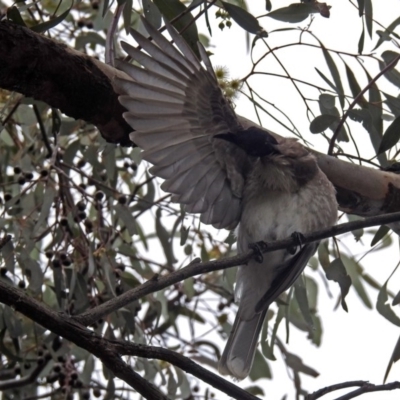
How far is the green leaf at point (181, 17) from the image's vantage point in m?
2.08

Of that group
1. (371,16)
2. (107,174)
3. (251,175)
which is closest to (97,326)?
(107,174)

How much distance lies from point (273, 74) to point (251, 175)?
1.24 feet

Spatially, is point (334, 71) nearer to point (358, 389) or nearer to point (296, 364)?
point (296, 364)

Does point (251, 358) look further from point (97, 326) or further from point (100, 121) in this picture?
point (100, 121)

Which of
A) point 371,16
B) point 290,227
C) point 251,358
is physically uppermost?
point 371,16

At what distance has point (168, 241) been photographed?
118 inches

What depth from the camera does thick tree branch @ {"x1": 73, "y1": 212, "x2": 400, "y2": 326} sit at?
150 centimetres

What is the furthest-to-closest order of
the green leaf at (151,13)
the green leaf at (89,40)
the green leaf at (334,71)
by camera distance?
the green leaf at (89,40) → the green leaf at (334,71) → the green leaf at (151,13)

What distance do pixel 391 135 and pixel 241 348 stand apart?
86 centimetres

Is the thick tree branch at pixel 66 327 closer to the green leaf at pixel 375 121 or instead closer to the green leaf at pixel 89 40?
the green leaf at pixel 375 121

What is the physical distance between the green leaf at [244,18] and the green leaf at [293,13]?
0.15m

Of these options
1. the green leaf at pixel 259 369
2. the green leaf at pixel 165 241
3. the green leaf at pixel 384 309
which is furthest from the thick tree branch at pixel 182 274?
the green leaf at pixel 259 369

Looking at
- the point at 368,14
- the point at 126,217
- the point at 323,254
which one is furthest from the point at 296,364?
the point at 368,14

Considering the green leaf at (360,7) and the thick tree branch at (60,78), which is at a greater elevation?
the green leaf at (360,7)
